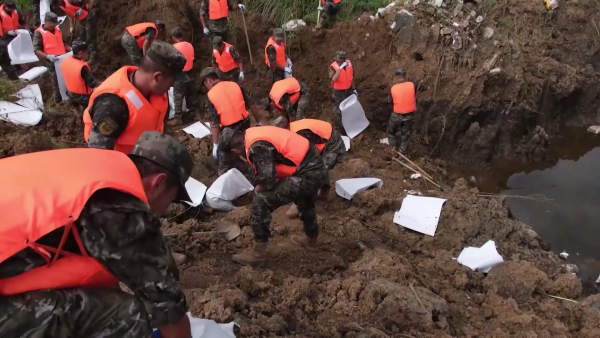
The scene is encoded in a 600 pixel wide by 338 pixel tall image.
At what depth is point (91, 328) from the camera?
5.36 ft

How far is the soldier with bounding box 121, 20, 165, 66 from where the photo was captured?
21.6 feet

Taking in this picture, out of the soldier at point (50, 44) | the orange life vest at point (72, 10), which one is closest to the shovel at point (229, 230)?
the soldier at point (50, 44)

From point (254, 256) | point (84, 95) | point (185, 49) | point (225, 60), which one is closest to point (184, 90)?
point (185, 49)

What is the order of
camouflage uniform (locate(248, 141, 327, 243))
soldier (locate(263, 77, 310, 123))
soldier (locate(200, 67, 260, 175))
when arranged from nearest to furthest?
camouflage uniform (locate(248, 141, 327, 243)) < soldier (locate(200, 67, 260, 175)) < soldier (locate(263, 77, 310, 123))

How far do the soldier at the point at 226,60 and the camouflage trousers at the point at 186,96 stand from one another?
1.75ft

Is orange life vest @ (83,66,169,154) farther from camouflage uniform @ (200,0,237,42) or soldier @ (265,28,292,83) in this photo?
camouflage uniform @ (200,0,237,42)

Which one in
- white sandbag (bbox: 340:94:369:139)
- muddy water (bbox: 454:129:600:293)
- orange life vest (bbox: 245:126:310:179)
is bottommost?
muddy water (bbox: 454:129:600:293)

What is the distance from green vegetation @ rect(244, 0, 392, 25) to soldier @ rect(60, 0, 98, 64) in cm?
293

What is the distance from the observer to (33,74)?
24.2 ft

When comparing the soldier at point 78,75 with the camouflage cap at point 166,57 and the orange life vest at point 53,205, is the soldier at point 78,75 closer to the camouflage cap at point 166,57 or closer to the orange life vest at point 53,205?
the camouflage cap at point 166,57

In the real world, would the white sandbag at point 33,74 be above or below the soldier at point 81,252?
below

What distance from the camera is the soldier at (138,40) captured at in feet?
21.6

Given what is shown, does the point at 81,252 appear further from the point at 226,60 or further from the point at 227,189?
the point at 226,60

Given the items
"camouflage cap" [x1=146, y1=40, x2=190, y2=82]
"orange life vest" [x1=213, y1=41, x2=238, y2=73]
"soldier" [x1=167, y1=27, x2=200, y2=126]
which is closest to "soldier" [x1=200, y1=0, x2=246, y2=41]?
"soldier" [x1=167, y1=27, x2=200, y2=126]
